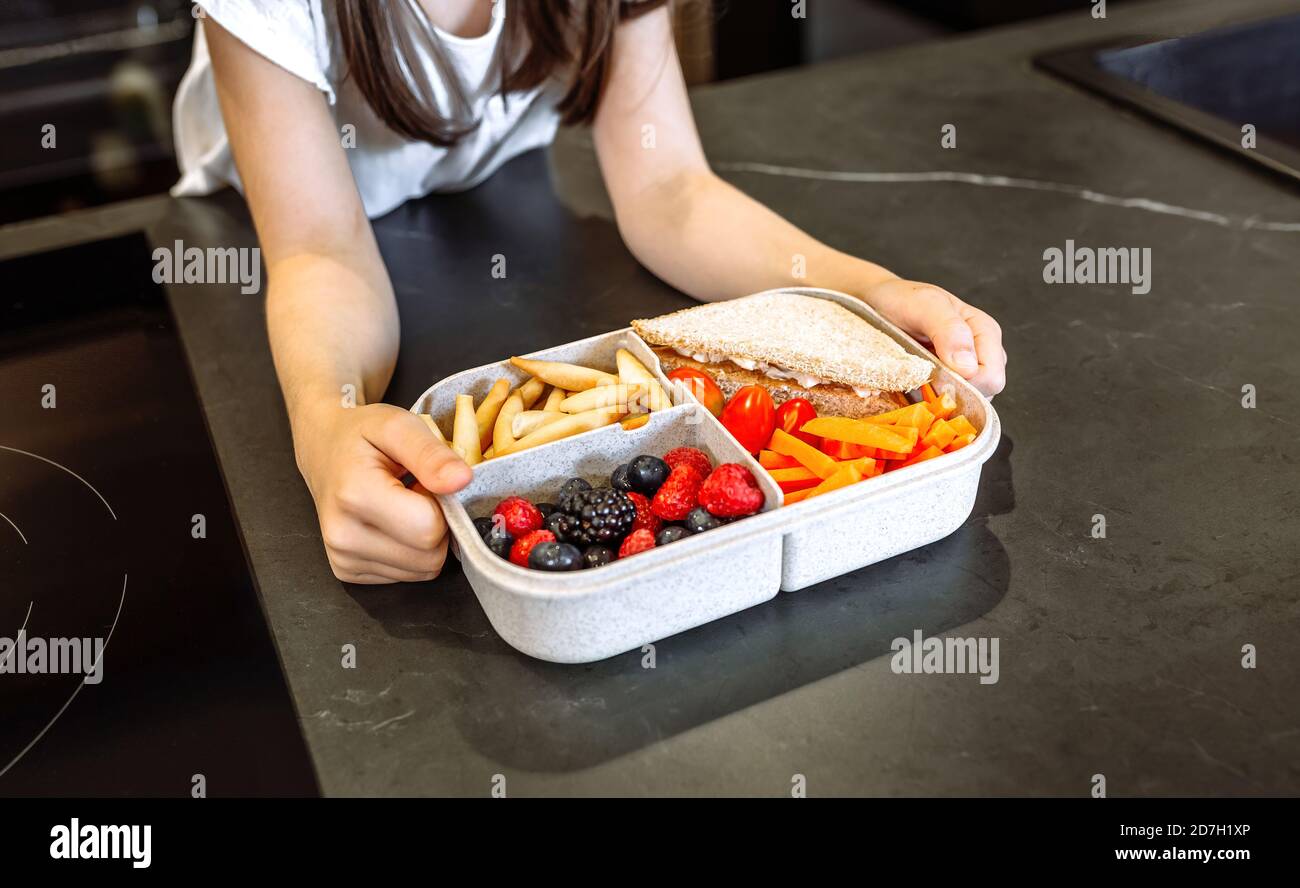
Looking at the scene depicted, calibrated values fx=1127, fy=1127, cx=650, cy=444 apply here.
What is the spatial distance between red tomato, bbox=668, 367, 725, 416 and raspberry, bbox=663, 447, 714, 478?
0.07 meters

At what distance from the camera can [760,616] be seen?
0.86 metres

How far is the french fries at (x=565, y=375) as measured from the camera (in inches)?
38.4

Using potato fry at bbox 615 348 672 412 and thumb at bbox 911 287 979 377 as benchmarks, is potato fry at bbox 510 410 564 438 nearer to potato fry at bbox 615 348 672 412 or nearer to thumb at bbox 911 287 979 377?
potato fry at bbox 615 348 672 412

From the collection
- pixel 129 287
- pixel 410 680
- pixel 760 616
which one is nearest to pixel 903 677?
pixel 760 616

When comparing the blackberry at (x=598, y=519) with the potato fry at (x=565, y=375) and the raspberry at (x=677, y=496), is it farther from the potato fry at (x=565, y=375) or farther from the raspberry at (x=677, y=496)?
the potato fry at (x=565, y=375)

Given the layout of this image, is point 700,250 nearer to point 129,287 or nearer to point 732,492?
point 732,492

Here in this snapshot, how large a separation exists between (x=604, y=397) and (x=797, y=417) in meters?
0.16

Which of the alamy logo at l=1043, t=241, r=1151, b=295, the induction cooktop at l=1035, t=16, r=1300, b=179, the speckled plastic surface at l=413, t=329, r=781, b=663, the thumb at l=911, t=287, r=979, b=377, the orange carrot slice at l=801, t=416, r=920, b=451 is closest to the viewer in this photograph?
the speckled plastic surface at l=413, t=329, r=781, b=663

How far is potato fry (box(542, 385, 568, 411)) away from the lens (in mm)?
966

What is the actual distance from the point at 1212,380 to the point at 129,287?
124cm

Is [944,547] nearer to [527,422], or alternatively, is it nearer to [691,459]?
[691,459]

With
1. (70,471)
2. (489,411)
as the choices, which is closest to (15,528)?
(70,471)
